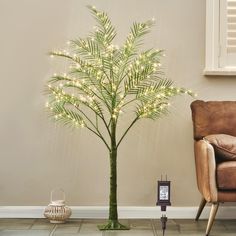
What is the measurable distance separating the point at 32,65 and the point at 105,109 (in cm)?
63

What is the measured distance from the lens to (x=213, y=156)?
317cm

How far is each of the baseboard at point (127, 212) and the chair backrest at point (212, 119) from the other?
0.59m

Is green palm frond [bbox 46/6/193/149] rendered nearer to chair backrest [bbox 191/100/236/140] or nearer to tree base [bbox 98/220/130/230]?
chair backrest [bbox 191/100/236/140]

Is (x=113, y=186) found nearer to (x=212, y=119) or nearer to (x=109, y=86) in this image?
(x=109, y=86)

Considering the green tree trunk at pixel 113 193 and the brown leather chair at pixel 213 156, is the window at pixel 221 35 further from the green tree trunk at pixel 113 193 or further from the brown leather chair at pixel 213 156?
the green tree trunk at pixel 113 193

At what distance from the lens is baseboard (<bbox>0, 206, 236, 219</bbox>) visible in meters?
3.86

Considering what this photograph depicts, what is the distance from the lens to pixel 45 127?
392 centimetres

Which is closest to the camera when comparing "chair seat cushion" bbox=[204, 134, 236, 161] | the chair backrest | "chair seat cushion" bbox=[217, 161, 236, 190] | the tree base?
"chair seat cushion" bbox=[217, 161, 236, 190]

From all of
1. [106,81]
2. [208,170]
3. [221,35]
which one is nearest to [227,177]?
[208,170]

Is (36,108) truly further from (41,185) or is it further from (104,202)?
(104,202)

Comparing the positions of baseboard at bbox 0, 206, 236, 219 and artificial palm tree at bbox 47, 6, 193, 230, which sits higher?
artificial palm tree at bbox 47, 6, 193, 230

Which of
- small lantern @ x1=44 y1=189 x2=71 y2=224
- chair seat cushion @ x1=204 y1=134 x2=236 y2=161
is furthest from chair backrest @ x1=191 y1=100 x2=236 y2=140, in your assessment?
small lantern @ x1=44 y1=189 x2=71 y2=224

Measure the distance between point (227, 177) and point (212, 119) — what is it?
64 centimetres

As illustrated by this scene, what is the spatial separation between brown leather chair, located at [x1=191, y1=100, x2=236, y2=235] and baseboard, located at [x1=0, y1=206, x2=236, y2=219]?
125 mm
